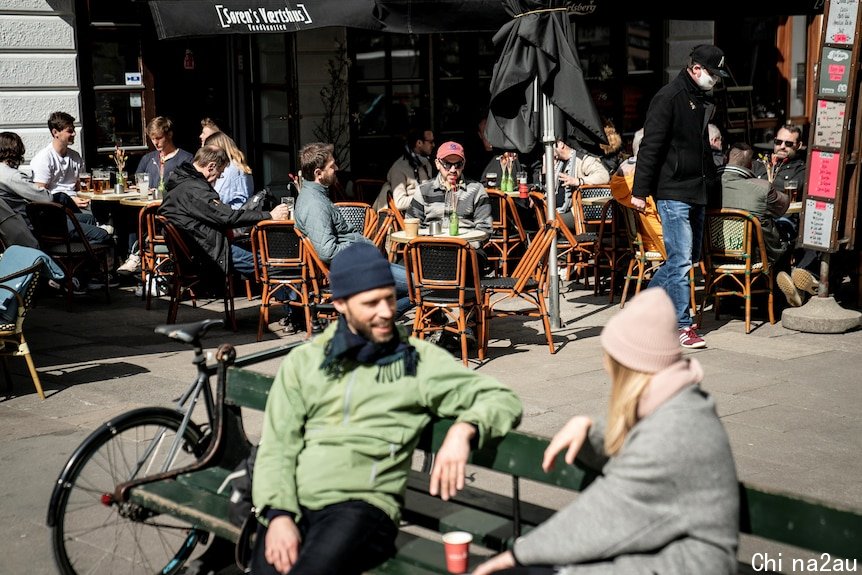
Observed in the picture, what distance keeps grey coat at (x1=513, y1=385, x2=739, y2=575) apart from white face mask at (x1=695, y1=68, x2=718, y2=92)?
593 centimetres

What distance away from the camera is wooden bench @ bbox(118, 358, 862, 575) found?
305 centimetres

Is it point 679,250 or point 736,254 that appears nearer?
point 679,250

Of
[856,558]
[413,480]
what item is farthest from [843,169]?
[856,558]

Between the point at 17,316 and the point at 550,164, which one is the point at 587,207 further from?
the point at 17,316

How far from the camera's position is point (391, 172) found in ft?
40.0

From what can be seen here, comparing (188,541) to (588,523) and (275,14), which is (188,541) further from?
(275,14)

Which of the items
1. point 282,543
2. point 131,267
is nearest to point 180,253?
point 131,267

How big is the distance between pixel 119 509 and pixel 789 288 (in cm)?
637

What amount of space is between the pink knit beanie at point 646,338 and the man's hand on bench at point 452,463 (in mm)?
700

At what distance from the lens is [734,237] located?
9.22 meters

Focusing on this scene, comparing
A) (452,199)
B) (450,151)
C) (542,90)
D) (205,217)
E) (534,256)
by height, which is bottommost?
(534,256)

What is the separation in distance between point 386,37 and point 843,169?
6872mm

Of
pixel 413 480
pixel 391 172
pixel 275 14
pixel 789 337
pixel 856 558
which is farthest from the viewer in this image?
pixel 391 172

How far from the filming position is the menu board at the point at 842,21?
28.8ft
